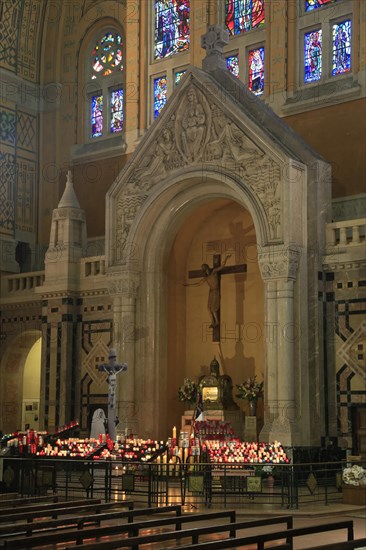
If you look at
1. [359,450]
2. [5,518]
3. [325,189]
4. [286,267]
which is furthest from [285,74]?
[5,518]

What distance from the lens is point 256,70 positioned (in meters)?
28.3

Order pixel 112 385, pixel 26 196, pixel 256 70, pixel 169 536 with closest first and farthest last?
pixel 169 536, pixel 112 385, pixel 256 70, pixel 26 196

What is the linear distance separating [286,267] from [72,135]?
13.7m

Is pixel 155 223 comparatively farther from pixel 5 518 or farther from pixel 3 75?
pixel 5 518

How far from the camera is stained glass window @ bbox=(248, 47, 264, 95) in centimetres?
2805

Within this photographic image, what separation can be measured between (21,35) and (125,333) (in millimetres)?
13748

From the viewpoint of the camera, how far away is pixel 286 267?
73.0ft

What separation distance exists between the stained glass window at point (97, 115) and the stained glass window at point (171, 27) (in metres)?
3.10

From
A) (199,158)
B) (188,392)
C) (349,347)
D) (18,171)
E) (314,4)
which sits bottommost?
(188,392)

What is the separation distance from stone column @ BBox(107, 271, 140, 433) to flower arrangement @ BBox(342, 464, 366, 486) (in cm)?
790

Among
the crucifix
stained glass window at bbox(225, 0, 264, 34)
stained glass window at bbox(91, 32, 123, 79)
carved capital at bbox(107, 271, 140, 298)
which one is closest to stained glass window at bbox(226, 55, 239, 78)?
stained glass window at bbox(225, 0, 264, 34)

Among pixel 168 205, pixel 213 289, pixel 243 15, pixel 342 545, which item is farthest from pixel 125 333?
pixel 342 545

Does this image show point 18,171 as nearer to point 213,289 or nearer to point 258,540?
point 213,289

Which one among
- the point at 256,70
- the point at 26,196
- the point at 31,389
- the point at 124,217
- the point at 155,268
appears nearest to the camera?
the point at 155,268
